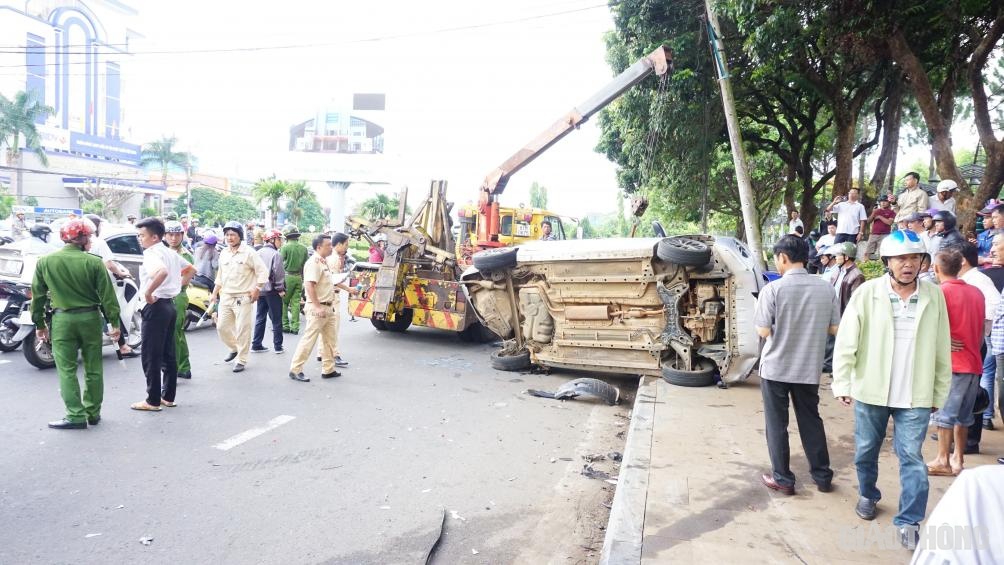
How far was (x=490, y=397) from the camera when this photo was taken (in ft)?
21.7

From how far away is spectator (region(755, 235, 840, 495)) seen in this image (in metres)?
3.67

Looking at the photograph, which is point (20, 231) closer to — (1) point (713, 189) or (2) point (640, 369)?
(2) point (640, 369)

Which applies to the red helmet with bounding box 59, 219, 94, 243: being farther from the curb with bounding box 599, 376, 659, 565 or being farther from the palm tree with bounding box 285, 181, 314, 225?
the palm tree with bounding box 285, 181, 314, 225

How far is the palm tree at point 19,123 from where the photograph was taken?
43156mm

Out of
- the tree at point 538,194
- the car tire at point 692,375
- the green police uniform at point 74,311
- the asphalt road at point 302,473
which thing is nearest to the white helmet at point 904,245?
the asphalt road at point 302,473

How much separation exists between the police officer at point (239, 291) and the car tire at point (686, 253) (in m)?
4.65

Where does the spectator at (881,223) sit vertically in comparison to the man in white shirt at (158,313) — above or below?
above

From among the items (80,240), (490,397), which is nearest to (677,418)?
(490,397)

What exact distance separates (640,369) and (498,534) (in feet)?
11.9

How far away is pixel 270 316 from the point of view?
347 inches

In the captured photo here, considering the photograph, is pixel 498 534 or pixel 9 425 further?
pixel 9 425

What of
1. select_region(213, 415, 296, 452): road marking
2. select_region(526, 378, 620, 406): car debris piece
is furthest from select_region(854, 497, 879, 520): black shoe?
select_region(213, 415, 296, 452): road marking

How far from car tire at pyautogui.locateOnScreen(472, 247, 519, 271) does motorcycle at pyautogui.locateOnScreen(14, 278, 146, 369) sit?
355 cm

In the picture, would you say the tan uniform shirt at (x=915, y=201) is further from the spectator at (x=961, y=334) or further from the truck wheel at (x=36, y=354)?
the truck wheel at (x=36, y=354)
